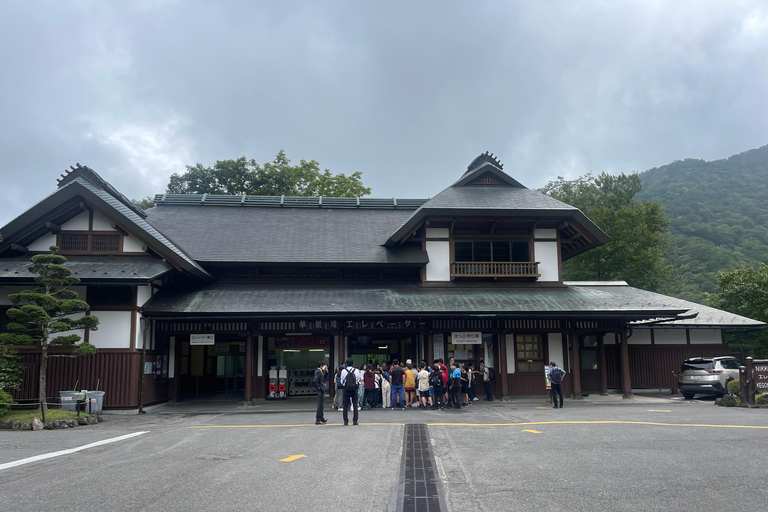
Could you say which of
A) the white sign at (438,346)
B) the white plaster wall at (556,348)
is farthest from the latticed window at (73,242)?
the white plaster wall at (556,348)

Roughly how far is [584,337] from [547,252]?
376cm

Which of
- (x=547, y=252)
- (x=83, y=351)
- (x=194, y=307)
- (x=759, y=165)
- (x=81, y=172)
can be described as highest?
(x=759, y=165)

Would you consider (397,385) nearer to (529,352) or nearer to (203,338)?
(529,352)

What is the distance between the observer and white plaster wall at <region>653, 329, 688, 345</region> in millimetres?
23938

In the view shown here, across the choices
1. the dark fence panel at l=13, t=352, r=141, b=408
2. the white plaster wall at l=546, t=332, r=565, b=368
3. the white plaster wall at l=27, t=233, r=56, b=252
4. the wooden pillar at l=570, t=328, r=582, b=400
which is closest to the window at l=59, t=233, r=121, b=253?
the white plaster wall at l=27, t=233, r=56, b=252

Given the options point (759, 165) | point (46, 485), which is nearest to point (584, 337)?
point (46, 485)

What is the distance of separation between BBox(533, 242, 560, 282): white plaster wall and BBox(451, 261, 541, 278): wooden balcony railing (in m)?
0.60

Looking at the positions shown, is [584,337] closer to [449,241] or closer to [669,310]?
[669,310]

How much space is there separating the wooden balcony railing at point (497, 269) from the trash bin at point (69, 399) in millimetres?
13465

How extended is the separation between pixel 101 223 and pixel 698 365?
2221 centimetres

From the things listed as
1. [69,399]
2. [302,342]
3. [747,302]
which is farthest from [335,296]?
[747,302]

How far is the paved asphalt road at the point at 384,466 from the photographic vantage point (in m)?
6.50

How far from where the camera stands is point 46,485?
7250mm

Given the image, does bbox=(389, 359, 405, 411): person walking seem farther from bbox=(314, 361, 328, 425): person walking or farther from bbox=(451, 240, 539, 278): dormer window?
bbox=(451, 240, 539, 278): dormer window
